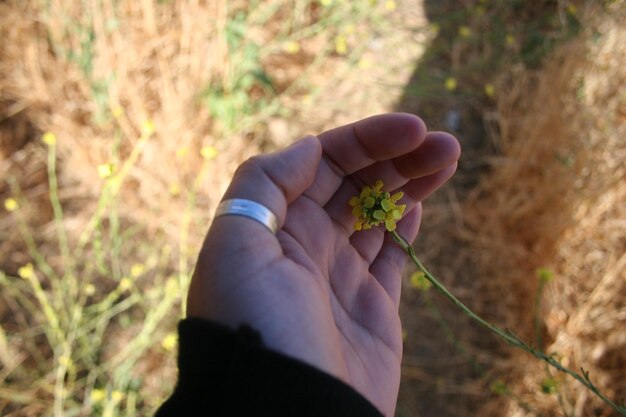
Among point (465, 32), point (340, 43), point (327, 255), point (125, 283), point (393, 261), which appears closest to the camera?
point (327, 255)

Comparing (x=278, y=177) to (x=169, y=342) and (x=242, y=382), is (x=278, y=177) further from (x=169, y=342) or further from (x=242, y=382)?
(x=169, y=342)

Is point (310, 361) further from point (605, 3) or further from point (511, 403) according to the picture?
point (605, 3)

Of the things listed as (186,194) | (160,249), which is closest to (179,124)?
(186,194)

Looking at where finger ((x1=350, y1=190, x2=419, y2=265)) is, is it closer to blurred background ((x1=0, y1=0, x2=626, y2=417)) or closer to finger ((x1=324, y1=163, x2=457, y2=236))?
finger ((x1=324, y1=163, x2=457, y2=236))

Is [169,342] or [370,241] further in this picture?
[169,342]

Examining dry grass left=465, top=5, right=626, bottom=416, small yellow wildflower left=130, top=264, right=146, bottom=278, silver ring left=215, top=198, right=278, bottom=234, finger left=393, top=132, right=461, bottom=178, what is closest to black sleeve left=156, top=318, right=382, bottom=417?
silver ring left=215, top=198, right=278, bottom=234

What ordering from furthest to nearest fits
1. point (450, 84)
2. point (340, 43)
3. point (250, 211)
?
point (450, 84), point (340, 43), point (250, 211)

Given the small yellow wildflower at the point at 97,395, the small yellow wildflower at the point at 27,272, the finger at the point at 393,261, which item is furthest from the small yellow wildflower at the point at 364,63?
the small yellow wildflower at the point at 97,395

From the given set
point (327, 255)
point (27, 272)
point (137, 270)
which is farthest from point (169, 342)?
point (327, 255)

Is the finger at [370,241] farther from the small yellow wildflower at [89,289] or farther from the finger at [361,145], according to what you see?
the small yellow wildflower at [89,289]
